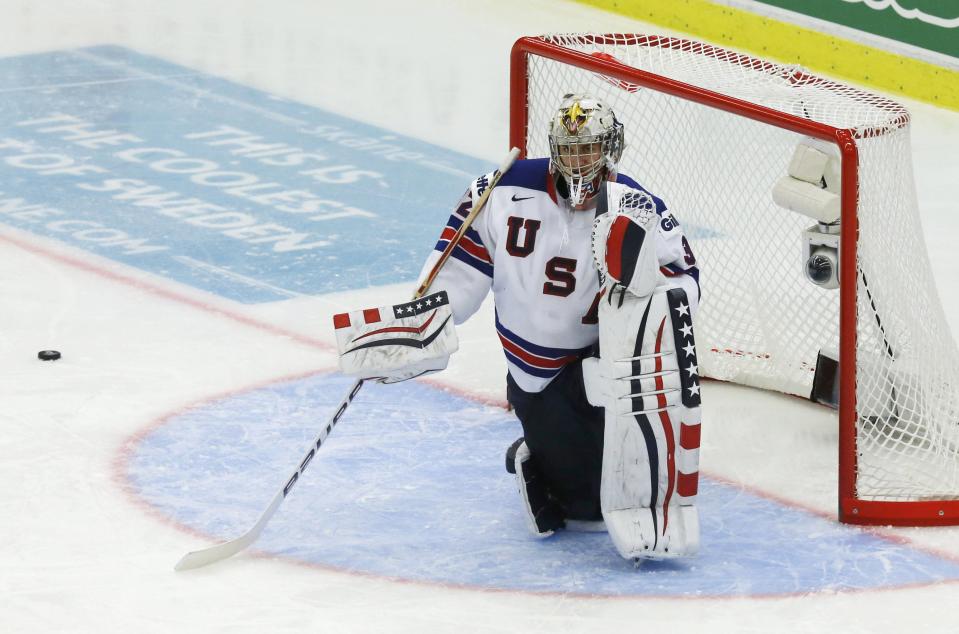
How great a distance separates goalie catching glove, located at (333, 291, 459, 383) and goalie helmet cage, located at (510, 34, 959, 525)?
2.87 ft

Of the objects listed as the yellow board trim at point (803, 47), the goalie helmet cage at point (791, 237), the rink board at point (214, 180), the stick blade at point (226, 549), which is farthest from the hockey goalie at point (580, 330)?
the yellow board trim at point (803, 47)

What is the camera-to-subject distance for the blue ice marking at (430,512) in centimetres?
402

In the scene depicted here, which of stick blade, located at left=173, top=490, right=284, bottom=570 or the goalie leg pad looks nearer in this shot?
the goalie leg pad

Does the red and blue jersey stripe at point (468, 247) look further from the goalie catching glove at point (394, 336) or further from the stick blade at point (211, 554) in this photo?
the stick blade at point (211, 554)

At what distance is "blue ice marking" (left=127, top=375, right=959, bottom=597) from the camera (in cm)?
402

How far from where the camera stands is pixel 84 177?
7.31 m

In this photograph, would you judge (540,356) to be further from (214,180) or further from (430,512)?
(214,180)

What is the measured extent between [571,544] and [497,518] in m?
0.22

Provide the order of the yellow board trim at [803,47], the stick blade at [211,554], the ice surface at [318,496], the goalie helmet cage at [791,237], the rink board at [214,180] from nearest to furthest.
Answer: the ice surface at [318,496] → the stick blade at [211,554] → the goalie helmet cage at [791,237] → the rink board at [214,180] → the yellow board trim at [803,47]

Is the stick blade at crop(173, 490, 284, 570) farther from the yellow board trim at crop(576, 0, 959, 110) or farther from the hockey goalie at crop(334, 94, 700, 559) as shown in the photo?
the yellow board trim at crop(576, 0, 959, 110)

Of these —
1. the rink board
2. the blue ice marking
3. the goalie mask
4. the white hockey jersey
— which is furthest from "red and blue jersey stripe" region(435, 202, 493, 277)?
the rink board

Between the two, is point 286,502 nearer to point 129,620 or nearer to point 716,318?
point 129,620

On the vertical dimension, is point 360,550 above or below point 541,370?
below

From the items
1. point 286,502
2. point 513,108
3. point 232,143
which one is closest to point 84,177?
point 232,143
